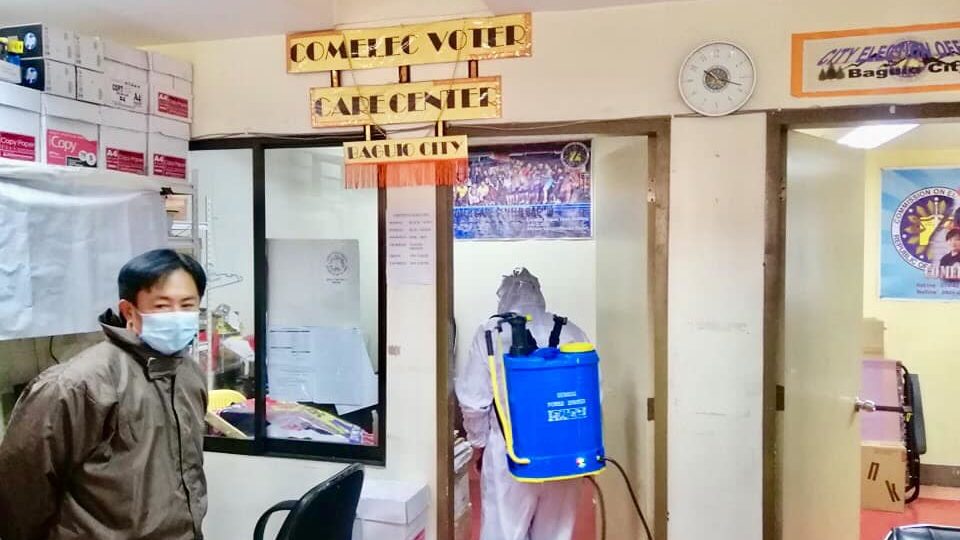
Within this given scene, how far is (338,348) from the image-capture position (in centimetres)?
293

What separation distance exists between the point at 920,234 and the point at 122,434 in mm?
4807

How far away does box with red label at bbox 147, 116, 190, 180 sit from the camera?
274cm

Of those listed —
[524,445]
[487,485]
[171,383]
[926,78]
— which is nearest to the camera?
[171,383]

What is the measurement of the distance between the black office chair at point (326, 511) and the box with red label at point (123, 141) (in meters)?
1.40

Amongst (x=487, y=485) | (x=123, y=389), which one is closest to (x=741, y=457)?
(x=487, y=485)

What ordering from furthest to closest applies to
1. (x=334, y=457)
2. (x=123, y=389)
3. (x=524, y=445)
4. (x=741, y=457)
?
(x=334, y=457)
(x=524, y=445)
(x=741, y=457)
(x=123, y=389)

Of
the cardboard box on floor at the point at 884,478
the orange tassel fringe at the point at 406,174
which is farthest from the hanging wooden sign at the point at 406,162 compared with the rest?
the cardboard box on floor at the point at 884,478

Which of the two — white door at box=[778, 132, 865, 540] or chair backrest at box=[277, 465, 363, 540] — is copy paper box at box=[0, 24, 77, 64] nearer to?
chair backrest at box=[277, 465, 363, 540]

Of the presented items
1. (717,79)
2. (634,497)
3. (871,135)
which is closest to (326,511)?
(634,497)

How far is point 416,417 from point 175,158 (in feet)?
4.77

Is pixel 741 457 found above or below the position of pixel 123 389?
below

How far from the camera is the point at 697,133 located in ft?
7.99

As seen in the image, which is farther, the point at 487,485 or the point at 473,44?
the point at 487,485

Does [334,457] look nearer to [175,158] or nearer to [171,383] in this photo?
[171,383]
